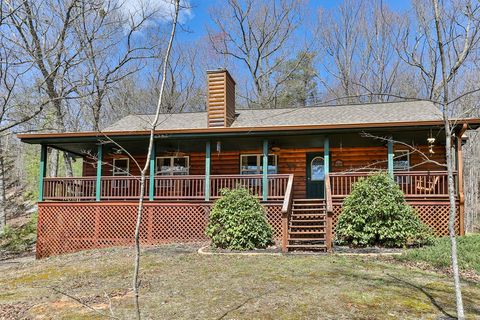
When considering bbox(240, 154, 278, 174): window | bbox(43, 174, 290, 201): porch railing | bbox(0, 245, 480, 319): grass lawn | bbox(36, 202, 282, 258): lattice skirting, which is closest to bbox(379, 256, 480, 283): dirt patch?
bbox(0, 245, 480, 319): grass lawn

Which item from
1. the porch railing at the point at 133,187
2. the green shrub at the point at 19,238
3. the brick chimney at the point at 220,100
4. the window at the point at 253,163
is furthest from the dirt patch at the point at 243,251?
the green shrub at the point at 19,238

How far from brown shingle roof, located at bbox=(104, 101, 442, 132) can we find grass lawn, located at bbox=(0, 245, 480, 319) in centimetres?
571

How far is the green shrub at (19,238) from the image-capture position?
61.1 feet

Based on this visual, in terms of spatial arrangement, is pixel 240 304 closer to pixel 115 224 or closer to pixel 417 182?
pixel 115 224

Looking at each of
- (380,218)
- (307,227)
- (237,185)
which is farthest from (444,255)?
(237,185)

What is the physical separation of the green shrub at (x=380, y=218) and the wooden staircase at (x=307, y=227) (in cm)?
67

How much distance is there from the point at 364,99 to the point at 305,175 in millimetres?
16308

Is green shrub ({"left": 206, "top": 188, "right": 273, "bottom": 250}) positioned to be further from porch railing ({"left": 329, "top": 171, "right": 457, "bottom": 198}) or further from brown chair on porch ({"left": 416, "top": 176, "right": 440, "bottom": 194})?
brown chair on porch ({"left": 416, "top": 176, "right": 440, "bottom": 194})

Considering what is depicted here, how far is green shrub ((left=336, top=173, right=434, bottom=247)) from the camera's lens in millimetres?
9852

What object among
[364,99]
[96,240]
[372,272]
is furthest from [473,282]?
[364,99]

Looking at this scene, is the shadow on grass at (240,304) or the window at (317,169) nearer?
the shadow on grass at (240,304)

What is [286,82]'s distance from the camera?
3078 cm

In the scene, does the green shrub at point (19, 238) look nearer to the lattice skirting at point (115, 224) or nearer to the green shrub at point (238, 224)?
the lattice skirting at point (115, 224)

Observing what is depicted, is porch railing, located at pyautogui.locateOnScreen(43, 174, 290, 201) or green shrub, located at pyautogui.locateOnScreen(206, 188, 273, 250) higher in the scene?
porch railing, located at pyautogui.locateOnScreen(43, 174, 290, 201)
